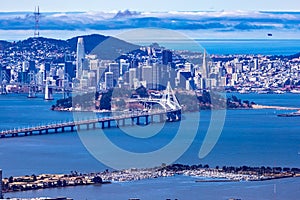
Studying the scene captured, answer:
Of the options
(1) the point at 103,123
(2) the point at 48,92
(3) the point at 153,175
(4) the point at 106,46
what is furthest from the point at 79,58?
(3) the point at 153,175

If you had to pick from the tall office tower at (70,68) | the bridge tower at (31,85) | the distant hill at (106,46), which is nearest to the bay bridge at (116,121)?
the distant hill at (106,46)

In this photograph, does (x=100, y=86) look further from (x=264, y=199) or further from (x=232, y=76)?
(x=264, y=199)

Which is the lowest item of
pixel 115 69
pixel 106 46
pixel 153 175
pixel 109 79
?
pixel 153 175

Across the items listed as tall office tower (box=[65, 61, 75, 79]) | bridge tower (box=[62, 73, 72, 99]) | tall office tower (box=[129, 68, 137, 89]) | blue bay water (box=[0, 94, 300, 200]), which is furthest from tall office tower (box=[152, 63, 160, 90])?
tall office tower (box=[65, 61, 75, 79])

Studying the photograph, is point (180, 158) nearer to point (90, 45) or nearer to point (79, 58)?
point (79, 58)

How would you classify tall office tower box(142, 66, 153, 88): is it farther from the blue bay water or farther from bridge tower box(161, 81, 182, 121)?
the blue bay water

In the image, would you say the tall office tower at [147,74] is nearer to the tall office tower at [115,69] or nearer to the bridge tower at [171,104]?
the tall office tower at [115,69]
